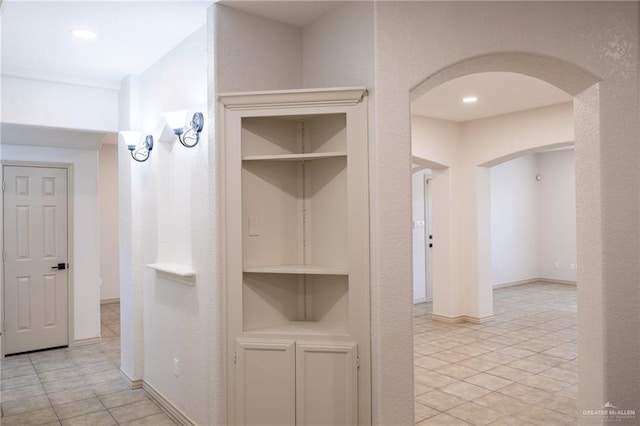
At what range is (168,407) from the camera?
11.5ft

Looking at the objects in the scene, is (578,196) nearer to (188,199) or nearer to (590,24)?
(590,24)

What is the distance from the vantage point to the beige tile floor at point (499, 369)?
347 cm

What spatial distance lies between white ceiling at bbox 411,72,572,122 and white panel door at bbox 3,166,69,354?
4377 millimetres

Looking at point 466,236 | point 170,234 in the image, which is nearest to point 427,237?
point 466,236

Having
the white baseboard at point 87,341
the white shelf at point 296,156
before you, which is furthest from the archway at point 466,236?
the white baseboard at point 87,341

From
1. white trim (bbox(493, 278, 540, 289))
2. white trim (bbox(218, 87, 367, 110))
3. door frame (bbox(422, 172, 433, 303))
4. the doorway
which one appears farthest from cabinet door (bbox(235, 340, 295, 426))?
white trim (bbox(493, 278, 540, 289))

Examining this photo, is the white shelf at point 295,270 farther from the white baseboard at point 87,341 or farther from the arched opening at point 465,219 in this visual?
the white baseboard at point 87,341

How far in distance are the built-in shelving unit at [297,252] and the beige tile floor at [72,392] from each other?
1.22m

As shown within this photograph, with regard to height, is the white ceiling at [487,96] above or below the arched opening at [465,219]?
above

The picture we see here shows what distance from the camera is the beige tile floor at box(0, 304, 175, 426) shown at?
345 centimetres

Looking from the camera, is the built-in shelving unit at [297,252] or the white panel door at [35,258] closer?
the built-in shelving unit at [297,252]

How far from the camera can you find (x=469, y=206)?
20.9 feet

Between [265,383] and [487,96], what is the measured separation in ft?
13.1

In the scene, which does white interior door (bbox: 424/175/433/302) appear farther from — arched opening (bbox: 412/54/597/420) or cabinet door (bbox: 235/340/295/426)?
cabinet door (bbox: 235/340/295/426)
